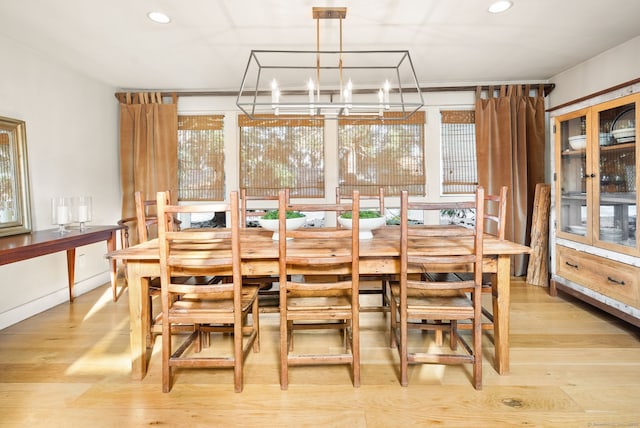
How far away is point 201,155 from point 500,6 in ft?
11.1

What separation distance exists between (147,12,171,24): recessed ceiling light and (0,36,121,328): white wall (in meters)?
1.37

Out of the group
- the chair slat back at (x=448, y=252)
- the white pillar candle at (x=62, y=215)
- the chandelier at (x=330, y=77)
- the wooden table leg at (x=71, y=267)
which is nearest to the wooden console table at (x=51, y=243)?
the wooden table leg at (x=71, y=267)

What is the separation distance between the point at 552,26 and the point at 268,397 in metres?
3.27

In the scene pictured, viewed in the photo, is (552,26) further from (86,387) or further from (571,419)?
(86,387)

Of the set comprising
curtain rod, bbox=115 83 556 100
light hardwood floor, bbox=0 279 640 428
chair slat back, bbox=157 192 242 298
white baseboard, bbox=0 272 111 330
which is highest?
curtain rod, bbox=115 83 556 100

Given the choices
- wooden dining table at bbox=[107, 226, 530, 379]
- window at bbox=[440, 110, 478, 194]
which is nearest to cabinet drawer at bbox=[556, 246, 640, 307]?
wooden dining table at bbox=[107, 226, 530, 379]

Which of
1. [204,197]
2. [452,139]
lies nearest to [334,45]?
[452,139]

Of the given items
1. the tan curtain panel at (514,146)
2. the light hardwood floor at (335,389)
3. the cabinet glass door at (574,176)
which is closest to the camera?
the light hardwood floor at (335,389)

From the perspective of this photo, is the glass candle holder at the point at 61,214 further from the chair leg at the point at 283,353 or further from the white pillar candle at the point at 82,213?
the chair leg at the point at 283,353

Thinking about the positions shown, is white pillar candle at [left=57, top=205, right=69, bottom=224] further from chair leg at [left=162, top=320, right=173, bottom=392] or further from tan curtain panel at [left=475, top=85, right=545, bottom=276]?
tan curtain panel at [left=475, top=85, right=545, bottom=276]

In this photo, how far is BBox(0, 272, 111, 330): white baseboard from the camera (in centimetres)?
298

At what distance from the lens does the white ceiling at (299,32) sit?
2.53 metres

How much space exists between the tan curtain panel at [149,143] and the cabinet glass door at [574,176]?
401 centimetres

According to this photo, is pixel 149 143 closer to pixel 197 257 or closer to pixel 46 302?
pixel 46 302
